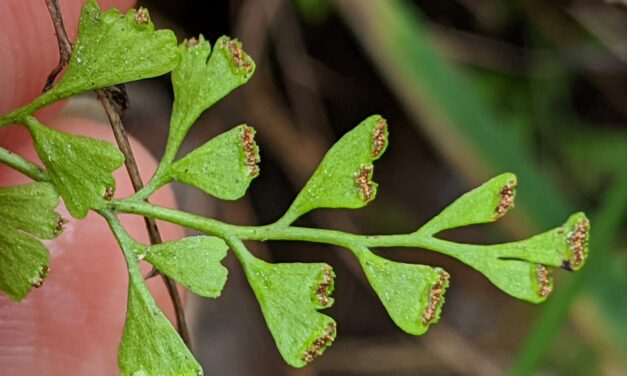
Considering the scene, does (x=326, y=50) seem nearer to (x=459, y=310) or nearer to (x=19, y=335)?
(x=459, y=310)

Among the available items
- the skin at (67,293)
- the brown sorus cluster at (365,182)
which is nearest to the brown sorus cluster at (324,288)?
the brown sorus cluster at (365,182)

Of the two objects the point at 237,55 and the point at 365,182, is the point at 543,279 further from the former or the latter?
the point at 237,55

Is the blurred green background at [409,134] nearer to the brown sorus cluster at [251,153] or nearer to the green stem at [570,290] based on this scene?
the green stem at [570,290]

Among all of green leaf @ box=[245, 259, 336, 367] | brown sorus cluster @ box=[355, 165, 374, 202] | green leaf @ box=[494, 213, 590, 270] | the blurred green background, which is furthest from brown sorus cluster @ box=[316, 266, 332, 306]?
the blurred green background

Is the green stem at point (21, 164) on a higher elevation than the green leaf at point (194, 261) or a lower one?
higher

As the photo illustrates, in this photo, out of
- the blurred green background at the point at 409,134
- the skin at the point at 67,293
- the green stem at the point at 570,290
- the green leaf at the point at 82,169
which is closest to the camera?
the green leaf at the point at 82,169

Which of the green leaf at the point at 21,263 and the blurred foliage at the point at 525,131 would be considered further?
the blurred foliage at the point at 525,131

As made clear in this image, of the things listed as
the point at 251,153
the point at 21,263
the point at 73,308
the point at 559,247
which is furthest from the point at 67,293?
the point at 559,247
